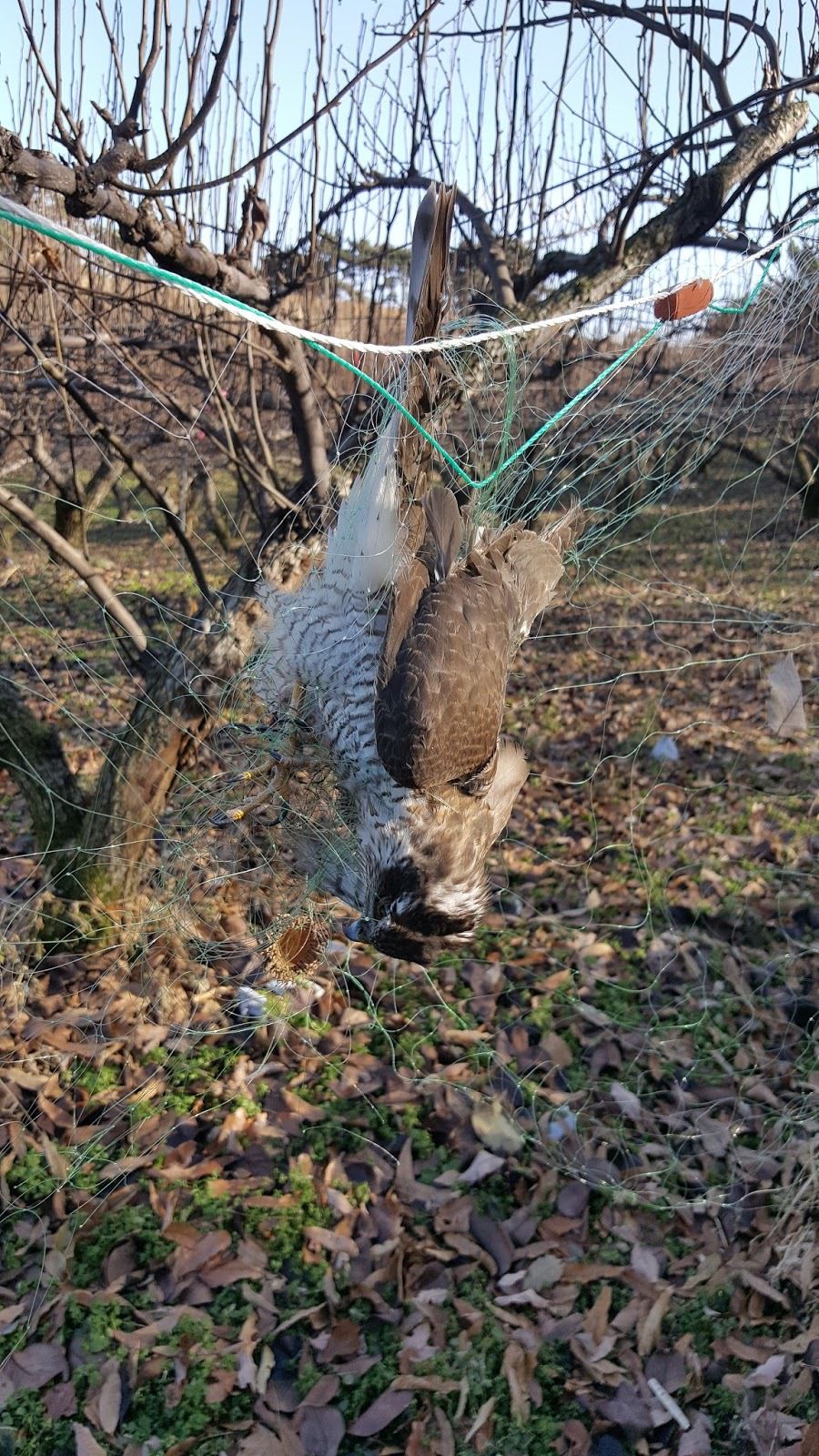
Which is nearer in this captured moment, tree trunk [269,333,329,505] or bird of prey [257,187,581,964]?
Result: bird of prey [257,187,581,964]

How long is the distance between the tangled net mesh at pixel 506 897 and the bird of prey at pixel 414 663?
19cm

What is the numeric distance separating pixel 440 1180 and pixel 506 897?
1.75 m

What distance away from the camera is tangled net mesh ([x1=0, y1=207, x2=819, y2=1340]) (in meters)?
2.92

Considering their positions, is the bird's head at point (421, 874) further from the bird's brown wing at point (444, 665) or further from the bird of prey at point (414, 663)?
the bird's brown wing at point (444, 665)

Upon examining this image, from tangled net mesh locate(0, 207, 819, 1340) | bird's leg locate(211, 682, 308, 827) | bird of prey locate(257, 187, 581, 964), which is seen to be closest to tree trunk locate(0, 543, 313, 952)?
tangled net mesh locate(0, 207, 819, 1340)

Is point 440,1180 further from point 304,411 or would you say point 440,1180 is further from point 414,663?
point 304,411

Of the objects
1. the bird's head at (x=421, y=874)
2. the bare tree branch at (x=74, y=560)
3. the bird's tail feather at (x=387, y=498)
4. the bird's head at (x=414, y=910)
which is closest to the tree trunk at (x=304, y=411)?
the bare tree branch at (x=74, y=560)

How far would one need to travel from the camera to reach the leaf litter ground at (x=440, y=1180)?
2.90 meters

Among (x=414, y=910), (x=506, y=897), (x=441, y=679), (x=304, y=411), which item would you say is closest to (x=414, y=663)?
(x=441, y=679)

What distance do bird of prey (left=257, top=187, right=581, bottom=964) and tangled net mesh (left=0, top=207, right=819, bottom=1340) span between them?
0.64 ft

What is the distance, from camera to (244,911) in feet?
13.7

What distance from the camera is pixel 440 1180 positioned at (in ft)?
11.8

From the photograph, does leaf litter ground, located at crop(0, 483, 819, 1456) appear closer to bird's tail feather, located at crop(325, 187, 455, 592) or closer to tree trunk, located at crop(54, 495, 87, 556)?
bird's tail feather, located at crop(325, 187, 455, 592)

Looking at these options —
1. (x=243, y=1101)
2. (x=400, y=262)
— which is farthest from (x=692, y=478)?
(x=243, y=1101)
